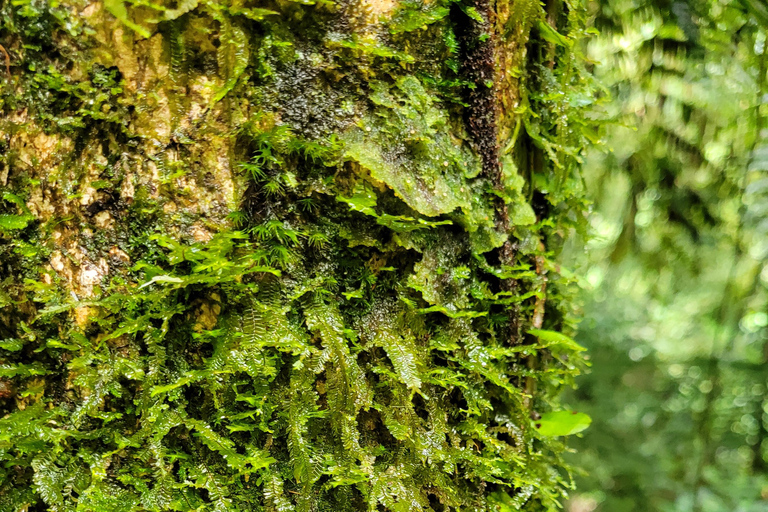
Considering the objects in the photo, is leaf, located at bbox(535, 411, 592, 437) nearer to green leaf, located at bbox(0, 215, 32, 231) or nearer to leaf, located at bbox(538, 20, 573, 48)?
leaf, located at bbox(538, 20, 573, 48)

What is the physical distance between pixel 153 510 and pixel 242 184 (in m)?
0.56

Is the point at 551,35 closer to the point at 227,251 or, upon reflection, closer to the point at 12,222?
the point at 227,251

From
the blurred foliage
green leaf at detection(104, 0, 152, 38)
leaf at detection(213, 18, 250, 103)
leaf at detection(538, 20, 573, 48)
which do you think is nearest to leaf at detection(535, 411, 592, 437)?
the blurred foliage

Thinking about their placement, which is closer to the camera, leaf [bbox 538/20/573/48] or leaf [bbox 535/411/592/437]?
leaf [bbox 538/20/573/48]

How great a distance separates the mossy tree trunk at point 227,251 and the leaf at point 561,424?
31cm

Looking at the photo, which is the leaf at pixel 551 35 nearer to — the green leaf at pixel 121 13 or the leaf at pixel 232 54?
the leaf at pixel 232 54

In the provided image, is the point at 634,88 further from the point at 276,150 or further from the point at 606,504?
the point at 606,504

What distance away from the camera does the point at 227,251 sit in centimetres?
79

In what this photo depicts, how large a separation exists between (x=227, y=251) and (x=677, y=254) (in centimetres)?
279

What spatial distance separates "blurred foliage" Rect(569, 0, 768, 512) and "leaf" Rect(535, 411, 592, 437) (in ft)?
0.55

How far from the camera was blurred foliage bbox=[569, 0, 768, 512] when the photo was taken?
1.85 m

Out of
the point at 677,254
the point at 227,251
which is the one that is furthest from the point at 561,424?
the point at 677,254

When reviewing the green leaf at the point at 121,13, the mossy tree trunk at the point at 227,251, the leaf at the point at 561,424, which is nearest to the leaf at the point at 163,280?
the mossy tree trunk at the point at 227,251

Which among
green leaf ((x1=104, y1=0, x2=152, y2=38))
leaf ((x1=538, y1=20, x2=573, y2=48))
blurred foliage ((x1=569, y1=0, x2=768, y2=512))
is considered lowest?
blurred foliage ((x1=569, y1=0, x2=768, y2=512))
